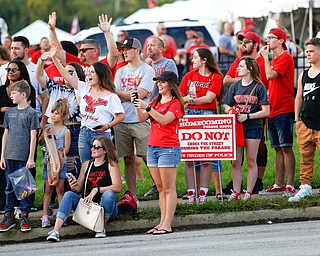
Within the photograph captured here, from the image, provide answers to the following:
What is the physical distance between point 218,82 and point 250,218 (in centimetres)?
198

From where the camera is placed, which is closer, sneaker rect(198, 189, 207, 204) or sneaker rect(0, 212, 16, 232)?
sneaker rect(0, 212, 16, 232)

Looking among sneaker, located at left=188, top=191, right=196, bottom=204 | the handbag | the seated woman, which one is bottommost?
sneaker, located at left=188, top=191, right=196, bottom=204

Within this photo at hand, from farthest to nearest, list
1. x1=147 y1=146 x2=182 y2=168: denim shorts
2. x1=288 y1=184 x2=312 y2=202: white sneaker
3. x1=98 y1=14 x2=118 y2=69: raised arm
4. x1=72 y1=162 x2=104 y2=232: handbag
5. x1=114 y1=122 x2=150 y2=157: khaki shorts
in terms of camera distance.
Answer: x1=114 y1=122 x2=150 y2=157: khaki shorts → x1=98 y1=14 x2=118 y2=69: raised arm → x1=288 y1=184 x2=312 y2=202: white sneaker → x1=147 y1=146 x2=182 y2=168: denim shorts → x1=72 y1=162 x2=104 y2=232: handbag

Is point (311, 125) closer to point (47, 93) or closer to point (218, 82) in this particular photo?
point (218, 82)

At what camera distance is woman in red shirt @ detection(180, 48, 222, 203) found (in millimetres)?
12438

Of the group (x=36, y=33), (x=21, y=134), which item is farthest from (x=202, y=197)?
(x=36, y=33)

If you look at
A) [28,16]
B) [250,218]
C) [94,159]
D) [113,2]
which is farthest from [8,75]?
[113,2]

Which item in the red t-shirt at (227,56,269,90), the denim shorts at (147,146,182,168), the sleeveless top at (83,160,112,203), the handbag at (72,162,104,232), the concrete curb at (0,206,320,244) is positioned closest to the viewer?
the handbag at (72,162,104,232)

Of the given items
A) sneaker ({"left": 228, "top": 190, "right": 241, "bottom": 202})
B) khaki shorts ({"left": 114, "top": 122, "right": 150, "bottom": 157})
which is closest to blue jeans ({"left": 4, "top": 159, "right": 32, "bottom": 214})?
khaki shorts ({"left": 114, "top": 122, "right": 150, "bottom": 157})

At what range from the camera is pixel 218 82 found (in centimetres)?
1249

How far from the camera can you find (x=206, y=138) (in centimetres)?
1220

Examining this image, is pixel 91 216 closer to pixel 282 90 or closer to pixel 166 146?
pixel 166 146

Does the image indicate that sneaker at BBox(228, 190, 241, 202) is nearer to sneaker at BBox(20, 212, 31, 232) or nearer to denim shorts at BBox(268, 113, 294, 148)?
denim shorts at BBox(268, 113, 294, 148)

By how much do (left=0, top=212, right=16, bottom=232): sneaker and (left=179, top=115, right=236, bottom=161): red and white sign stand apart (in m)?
2.31
